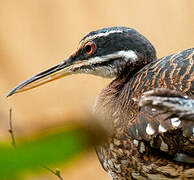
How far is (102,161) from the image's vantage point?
2402mm

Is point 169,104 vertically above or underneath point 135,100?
above

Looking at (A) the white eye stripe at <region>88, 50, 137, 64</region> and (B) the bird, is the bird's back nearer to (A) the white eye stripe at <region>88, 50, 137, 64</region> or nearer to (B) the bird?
(B) the bird

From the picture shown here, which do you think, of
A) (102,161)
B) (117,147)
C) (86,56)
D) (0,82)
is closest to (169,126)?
(117,147)

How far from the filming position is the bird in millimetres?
1880

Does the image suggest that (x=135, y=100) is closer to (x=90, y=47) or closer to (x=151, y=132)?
(x=151, y=132)

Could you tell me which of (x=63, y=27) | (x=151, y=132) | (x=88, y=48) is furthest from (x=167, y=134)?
(x=63, y=27)

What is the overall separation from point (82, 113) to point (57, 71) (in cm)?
219

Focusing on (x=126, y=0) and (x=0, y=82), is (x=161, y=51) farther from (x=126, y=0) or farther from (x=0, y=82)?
(x=0, y=82)

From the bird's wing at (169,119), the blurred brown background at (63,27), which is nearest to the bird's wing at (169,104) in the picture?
the bird's wing at (169,119)

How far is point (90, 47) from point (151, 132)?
0.77 meters

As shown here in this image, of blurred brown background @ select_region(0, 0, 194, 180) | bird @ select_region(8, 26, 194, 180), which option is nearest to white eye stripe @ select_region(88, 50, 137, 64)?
bird @ select_region(8, 26, 194, 180)

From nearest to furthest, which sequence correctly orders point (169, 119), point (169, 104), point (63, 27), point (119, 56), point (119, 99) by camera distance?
point (169, 104)
point (169, 119)
point (119, 99)
point (119, 56)
point (63, 27)

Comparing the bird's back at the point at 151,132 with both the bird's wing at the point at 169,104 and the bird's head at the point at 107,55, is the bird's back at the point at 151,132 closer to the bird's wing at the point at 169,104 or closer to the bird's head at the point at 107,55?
the bird's head at the point at 107,55

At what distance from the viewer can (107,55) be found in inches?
97.9
